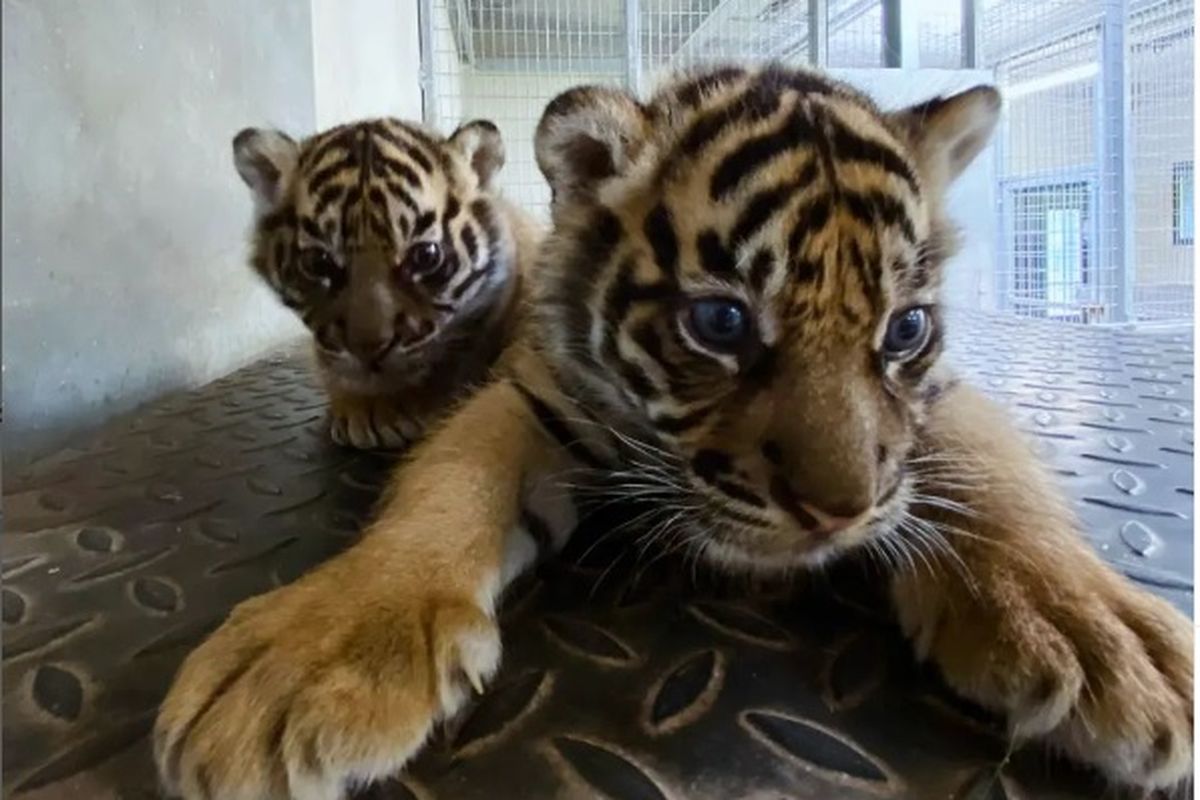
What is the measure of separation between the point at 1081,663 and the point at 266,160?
1823mm

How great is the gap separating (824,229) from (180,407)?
1.56 meters

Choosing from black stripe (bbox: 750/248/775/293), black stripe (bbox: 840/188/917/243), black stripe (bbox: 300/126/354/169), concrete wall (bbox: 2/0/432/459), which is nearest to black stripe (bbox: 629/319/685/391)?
black stripe (bbox: 750/248/775/293)

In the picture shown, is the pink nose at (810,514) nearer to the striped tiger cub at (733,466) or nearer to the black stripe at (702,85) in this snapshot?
A: the striped tiger cub at (733,466)

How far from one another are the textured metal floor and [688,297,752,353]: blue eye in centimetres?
25

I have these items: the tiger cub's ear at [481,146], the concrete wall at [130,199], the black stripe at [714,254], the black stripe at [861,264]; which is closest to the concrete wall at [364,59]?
the concrete wall at [130,199]

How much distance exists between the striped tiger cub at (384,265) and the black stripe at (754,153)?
78 cm

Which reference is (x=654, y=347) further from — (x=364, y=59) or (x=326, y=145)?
(x=364, y=59)

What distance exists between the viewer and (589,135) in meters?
1.26

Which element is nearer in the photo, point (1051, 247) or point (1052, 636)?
point (1052, 636)

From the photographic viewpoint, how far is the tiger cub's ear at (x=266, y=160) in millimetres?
2160

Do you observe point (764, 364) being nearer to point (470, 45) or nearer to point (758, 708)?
point (758, 708)

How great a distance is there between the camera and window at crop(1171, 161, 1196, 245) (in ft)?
12.0

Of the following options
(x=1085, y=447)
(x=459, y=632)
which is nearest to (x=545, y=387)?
(x=459, y=632)

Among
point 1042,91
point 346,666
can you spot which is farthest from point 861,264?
point 1042,91
